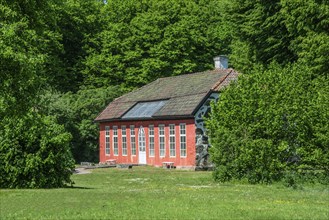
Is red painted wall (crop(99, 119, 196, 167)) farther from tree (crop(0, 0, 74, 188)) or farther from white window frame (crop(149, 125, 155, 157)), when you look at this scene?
tree (crop(0, 0, 74, 188))

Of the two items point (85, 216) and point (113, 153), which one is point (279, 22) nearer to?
point (113, 153)

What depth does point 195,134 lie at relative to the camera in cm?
4034

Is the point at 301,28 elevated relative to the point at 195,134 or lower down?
elevated

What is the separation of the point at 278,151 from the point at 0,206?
13.9m

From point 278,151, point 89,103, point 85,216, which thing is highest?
point 89,103

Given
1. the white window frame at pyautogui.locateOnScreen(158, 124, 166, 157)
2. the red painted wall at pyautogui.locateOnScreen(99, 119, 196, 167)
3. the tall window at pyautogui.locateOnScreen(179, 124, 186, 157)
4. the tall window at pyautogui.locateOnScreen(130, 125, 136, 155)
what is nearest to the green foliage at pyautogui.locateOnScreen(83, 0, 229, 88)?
the red painted wall at pyautogui.locateOnScreen(99, 119, 196, 167)

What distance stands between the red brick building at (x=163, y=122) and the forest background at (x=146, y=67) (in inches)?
120

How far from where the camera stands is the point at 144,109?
154ft

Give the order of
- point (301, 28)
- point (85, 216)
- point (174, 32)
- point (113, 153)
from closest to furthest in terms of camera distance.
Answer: point (85, 216) < point (301, 28) < point (113, 153) < point (174, 32)

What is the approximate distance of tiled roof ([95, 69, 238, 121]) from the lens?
41.2m

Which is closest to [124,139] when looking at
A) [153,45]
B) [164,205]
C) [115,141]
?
[115,141]

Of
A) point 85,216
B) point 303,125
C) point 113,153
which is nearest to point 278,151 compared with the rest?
point 303,125

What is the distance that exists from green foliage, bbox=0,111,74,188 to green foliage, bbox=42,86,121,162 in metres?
26.2

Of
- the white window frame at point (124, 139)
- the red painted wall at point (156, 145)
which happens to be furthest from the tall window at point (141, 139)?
the white window frame at point (124, 139)
